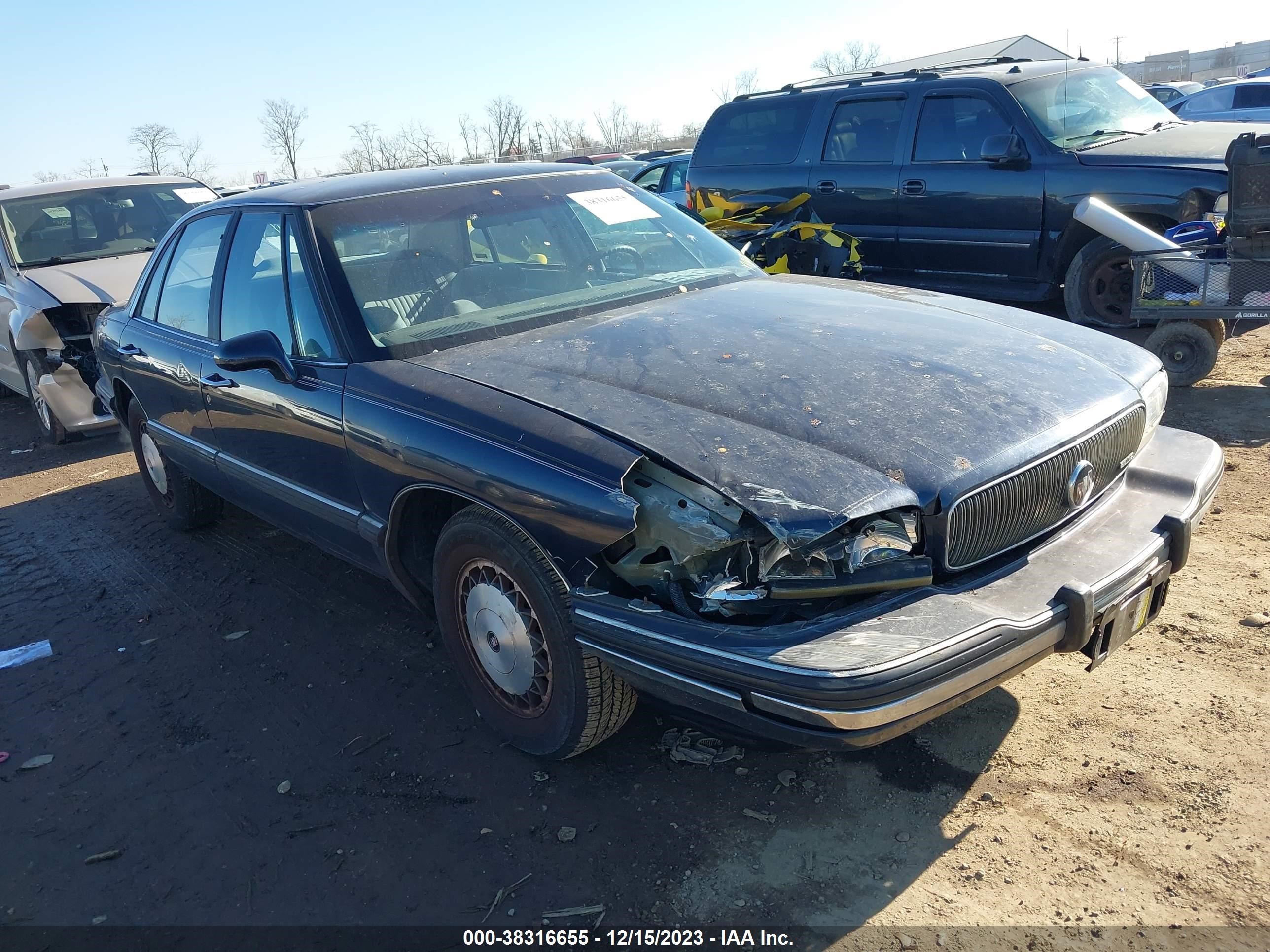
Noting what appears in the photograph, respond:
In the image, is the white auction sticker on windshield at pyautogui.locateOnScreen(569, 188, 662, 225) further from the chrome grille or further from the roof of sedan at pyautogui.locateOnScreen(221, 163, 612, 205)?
the chrome grille

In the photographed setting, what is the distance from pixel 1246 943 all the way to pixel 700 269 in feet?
9.98

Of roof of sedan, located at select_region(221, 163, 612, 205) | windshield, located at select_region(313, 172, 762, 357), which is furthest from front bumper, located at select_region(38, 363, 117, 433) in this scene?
windshield, located at select_region(313, 172, 762, 357)

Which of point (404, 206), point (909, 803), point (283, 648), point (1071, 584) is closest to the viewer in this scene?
point (1071, 584)

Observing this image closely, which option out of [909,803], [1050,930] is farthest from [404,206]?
[1050,930]

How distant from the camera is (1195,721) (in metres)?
2.93

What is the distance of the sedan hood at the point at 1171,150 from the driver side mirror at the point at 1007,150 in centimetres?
38

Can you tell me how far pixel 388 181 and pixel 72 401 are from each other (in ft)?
15.7

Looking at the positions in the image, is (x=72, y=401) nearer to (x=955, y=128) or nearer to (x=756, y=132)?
(x=756, y=132)

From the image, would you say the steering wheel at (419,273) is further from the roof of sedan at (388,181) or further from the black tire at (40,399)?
the black tire at (40,399)

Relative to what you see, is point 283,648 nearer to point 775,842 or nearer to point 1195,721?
point 775,842

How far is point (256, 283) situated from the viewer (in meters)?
3.96

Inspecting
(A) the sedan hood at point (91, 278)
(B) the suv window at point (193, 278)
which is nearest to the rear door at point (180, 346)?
(B) the suv window at point (193, 278)

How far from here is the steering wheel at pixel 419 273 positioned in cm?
356

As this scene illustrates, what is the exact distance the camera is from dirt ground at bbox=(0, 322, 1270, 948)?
8.00ft
